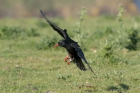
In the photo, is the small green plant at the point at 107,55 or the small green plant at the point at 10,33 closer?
the small green plant at the point at 107,55

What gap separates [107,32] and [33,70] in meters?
6.77

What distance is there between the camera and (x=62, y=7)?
62875 millimetres

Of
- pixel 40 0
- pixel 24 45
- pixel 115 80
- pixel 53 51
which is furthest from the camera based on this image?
pixel 40 0

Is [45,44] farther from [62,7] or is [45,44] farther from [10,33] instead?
[62,7]

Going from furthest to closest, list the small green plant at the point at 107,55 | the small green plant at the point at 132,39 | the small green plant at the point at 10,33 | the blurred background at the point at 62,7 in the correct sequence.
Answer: the blurred background at the point at 62,7
the small green plant at the point at 10,33
the small green plant at the point at 132,39
the small green plant at the point at 107,55

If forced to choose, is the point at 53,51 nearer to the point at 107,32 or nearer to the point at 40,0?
the point at 107,32

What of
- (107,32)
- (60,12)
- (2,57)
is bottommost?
(2,57)

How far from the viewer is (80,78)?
906 cm

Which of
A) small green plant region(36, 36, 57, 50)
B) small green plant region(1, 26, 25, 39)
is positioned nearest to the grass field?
small green plant region(36, 36, 57, 50)

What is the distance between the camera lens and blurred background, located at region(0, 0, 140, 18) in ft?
192

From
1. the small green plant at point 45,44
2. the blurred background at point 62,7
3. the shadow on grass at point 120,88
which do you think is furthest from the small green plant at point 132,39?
the blurred background at point 62,7

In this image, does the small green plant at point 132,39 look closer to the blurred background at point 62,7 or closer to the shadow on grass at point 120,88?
the shadow on grass at point 120,88

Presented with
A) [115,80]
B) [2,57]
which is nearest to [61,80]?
[115,80]

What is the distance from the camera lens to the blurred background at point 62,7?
2308 inches
